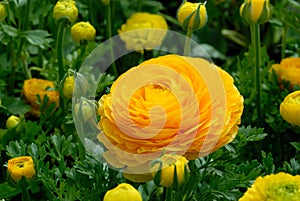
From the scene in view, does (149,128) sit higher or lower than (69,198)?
higher

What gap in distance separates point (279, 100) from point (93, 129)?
41 cm

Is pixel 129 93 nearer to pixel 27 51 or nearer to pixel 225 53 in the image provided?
pixel 27 51

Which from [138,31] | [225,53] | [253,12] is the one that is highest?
[253,12]

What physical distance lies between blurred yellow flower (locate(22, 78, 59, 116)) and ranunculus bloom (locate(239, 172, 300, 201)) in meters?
0.60

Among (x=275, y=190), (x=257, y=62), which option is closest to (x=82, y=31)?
(x=257, y=62)

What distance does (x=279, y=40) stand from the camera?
1586 millimetres

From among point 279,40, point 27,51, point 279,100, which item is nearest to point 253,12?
point 279,100

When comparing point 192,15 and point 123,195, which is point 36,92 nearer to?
point 192,15

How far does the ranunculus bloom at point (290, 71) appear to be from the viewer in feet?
3.73

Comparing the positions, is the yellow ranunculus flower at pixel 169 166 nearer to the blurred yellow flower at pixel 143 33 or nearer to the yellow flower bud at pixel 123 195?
the yellow flower bud at pixel 123 195

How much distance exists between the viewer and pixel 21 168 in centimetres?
82

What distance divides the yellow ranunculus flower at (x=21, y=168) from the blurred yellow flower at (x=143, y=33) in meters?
0.55

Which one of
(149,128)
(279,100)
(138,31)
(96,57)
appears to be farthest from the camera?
(138,31)

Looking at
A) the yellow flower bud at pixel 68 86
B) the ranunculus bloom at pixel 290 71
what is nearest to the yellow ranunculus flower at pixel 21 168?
the yellow flower bud at pixel 68 86
